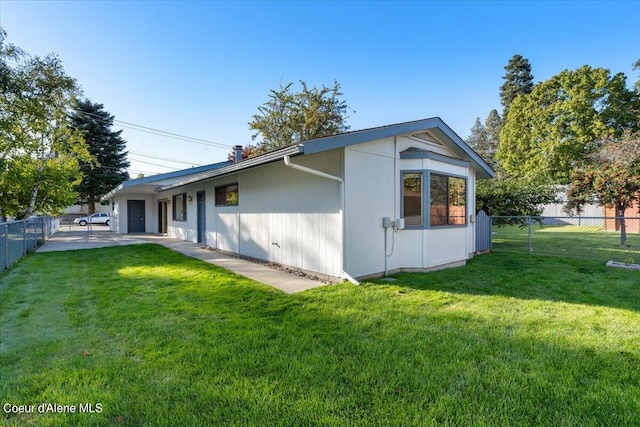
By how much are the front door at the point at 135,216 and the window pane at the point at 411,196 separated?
1706 centimetres

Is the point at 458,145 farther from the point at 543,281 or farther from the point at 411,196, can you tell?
the point at 543,281

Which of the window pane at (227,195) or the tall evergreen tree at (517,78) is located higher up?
the tall evergreen tree at (517,78)

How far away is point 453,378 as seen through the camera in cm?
266

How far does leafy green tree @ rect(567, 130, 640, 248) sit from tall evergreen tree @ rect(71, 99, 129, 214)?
36526 millimetres

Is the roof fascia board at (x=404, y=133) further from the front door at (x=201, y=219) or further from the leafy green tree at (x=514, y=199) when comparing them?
the front door at (x=201, y=219)

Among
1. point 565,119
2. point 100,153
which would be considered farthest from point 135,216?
point 565,119

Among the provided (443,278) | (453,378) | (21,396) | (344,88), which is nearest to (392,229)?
(443,278)

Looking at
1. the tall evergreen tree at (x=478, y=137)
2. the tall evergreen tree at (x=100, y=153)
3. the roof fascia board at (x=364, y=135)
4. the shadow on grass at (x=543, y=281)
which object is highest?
the tall evergreen tree at (x=478, y=137)

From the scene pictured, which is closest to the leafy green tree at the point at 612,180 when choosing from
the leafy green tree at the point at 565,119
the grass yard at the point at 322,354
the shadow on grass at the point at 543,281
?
the shadow on grass at the point at 543,281

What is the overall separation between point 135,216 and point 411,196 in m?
17.3

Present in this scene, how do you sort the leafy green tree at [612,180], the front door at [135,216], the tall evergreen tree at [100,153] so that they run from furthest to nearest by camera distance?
the tall evergreen tree at [100,153], the front door at [135,216], the leafy green tree at [612,180]

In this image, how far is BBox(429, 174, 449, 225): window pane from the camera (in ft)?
23.2

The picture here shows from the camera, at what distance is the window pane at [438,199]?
707 centimetres

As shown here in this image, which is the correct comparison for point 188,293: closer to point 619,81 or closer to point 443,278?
point 443,278
